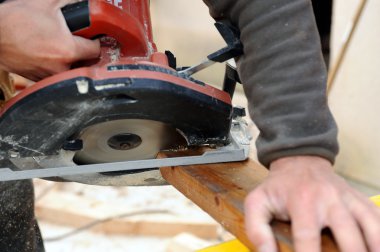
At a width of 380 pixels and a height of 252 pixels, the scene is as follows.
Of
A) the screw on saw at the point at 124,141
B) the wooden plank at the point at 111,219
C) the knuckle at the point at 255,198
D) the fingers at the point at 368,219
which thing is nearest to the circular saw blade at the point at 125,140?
the screw on saw at the point at 124,141

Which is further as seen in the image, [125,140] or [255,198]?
[125,140]

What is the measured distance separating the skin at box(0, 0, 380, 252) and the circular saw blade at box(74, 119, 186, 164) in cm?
12

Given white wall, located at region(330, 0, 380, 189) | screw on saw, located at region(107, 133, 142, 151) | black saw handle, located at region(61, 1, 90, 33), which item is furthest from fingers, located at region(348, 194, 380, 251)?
white wall, located at region(330, 0, 380, 189)

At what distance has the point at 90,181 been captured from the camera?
89cm

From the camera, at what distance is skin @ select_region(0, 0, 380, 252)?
0.50 metres

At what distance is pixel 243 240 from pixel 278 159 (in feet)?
0.41

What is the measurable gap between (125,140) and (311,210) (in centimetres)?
36

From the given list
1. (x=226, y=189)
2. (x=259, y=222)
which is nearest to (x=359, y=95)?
(x=226, y=189)

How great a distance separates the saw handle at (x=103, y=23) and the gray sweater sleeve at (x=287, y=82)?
0.67 feet

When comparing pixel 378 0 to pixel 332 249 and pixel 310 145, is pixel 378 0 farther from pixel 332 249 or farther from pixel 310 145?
pixel 332 249

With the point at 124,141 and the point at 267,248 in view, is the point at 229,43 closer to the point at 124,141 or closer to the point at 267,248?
the point at 124,141

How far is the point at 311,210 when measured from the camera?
1.68ft

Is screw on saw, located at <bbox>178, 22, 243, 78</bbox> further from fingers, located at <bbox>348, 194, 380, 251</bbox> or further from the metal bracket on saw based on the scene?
fingers, located at <bbox>348, 194, 380, 251</bbox>

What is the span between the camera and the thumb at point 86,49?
0.73m
